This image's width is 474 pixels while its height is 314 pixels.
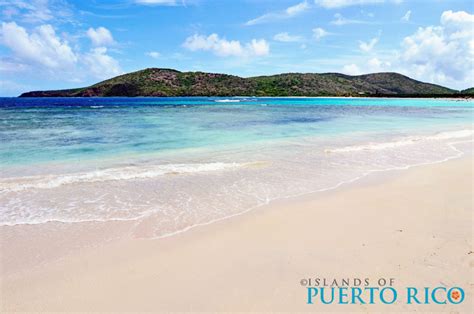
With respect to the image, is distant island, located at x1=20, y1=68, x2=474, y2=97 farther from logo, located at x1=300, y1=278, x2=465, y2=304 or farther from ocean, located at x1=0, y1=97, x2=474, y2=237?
logo, located at x1=300, y1=278, x2=465, y2=304

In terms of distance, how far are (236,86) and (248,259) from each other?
163m

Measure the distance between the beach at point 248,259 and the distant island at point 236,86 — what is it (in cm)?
14097

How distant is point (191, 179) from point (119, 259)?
4.58 meters

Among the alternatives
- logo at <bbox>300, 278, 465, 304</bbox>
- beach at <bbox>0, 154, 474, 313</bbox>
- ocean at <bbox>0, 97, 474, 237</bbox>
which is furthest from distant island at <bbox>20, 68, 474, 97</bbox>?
logo at <bbox>300, 278, 465, 304</bbox>

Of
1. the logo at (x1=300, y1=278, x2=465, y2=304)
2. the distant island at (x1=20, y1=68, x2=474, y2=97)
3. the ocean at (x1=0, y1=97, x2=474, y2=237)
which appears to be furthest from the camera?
the distant island at (x1=20, y1=68, x2=474, y2=97)

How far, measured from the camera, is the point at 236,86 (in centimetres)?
16350

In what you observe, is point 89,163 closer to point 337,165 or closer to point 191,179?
point 191,179

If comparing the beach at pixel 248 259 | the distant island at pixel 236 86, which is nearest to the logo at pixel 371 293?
the beach at pixel 248 259

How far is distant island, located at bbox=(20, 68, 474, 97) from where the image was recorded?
5846 inches

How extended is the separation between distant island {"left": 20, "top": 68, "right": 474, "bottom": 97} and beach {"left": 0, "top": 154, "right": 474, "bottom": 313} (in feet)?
463

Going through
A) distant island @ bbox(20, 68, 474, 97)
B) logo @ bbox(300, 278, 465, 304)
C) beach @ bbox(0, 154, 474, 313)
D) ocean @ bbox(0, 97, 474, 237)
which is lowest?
logo @ bbox(300, 278, 465, 304)

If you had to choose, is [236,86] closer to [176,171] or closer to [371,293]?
[176,171]

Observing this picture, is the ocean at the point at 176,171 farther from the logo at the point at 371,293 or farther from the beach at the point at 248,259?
the logo at the point at 371,293

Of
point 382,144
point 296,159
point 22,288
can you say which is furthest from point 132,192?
point 382,144
